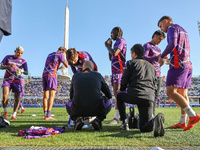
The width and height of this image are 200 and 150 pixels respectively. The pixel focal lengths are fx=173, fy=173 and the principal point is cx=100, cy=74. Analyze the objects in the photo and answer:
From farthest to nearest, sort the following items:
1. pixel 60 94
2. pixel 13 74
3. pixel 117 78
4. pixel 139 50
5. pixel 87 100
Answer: pixel 60 94 < pixel 13 74 < pixel 117 78 < pixel 139 50 < pixel 87 100

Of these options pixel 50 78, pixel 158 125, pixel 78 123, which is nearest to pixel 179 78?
A: pixel 158 125

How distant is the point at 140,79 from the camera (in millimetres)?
2844

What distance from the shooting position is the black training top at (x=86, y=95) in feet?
9.90

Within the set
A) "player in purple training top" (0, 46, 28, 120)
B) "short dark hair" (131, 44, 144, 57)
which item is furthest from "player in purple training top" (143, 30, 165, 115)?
"player in purple training top" (0, 46, 28, 120)

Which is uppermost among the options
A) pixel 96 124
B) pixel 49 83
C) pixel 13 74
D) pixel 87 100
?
pixel 13 74

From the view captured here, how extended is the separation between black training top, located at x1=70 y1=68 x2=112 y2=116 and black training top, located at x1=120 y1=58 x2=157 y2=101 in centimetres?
51

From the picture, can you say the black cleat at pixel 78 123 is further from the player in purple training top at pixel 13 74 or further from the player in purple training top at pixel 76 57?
the player in purple training top at pixel 13 74

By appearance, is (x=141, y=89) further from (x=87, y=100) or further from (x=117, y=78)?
(x=117, y=78)

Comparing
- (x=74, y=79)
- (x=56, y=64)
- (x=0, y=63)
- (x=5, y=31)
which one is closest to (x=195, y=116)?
(x=74, y=79)

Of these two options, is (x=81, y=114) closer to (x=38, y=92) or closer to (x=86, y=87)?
(x=86, y=87)

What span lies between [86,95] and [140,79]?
3.17ft

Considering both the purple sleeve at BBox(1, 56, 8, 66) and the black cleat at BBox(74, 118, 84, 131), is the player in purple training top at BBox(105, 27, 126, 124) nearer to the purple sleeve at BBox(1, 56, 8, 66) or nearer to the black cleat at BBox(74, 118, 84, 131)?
the black cleat at BBox(74, 118, 84, 131)

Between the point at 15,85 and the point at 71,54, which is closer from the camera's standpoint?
the point at 71,54

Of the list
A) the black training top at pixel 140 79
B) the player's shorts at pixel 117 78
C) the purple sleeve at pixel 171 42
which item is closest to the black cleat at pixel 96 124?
the black training top at pixel 140 79
